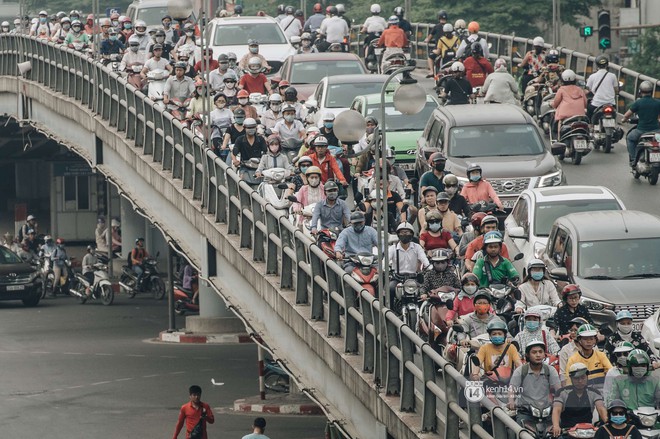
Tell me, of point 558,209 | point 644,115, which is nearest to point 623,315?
point 558,209

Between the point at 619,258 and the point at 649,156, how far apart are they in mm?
10749

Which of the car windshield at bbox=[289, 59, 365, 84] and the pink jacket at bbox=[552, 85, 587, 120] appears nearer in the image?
A: the pink jacket at bbox=[552, 85, 587, 120]

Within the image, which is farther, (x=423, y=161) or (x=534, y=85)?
(x=534, y=85)

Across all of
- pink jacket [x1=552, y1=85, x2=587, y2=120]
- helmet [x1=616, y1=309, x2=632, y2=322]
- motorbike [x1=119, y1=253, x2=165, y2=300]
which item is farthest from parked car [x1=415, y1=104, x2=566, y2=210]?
motorbike [x1=119, y1=253, x2=165, y2=300]

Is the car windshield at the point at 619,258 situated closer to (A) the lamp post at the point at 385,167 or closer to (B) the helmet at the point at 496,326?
(A) the lamp post at the point at 385,167

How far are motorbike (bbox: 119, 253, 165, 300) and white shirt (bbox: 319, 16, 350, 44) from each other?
25.0ft

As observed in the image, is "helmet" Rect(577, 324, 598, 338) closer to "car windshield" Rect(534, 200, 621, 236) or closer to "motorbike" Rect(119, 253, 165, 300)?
"car windshield" Rect(534, 200, 621, 236)

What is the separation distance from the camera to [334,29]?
47562 mm

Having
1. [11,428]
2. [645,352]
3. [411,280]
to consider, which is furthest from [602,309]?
[11,428]

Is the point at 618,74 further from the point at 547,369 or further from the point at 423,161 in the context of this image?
the point at 547,369

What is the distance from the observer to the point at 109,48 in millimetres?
42031

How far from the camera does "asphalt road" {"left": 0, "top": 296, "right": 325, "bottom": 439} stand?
29.8 metres

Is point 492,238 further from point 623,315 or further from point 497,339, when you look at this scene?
point 497,339

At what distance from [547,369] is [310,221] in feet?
24.6
